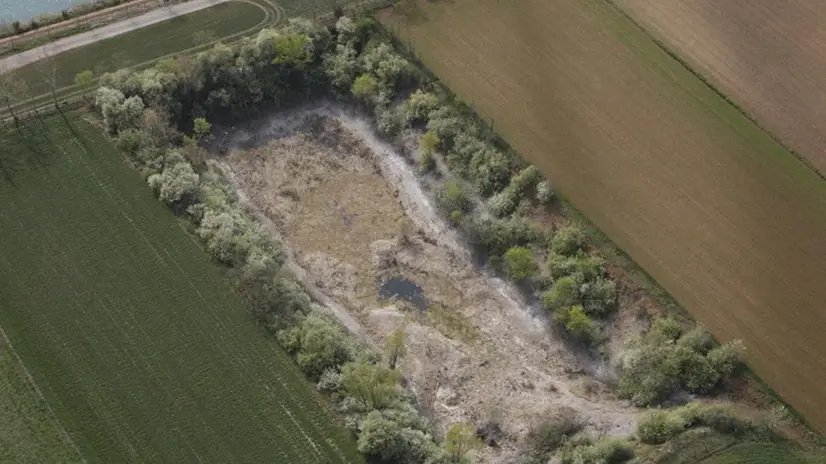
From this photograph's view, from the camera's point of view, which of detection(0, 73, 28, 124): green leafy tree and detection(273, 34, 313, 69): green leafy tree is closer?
detection(0, 73, 28, 124): green leafy tree

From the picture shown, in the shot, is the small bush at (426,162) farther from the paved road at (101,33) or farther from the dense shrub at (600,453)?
the paved road at (101,33)

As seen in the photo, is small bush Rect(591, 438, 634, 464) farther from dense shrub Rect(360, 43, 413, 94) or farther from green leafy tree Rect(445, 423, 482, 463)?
dense shrub Rect(360, 43, 413, 94)

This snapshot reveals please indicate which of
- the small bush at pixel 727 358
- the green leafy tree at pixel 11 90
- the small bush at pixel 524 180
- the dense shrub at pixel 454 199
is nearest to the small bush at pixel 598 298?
the small bush at pixel 727 358

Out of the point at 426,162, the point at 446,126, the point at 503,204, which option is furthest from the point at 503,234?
the point at 446,126

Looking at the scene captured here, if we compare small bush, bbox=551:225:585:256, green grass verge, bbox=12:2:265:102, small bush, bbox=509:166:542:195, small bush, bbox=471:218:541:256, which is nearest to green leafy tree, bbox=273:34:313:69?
green grass verge, bbox=12:2:265:102

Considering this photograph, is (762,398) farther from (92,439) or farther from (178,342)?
(92,439)

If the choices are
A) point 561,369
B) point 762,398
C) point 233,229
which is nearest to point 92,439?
point 233,229
